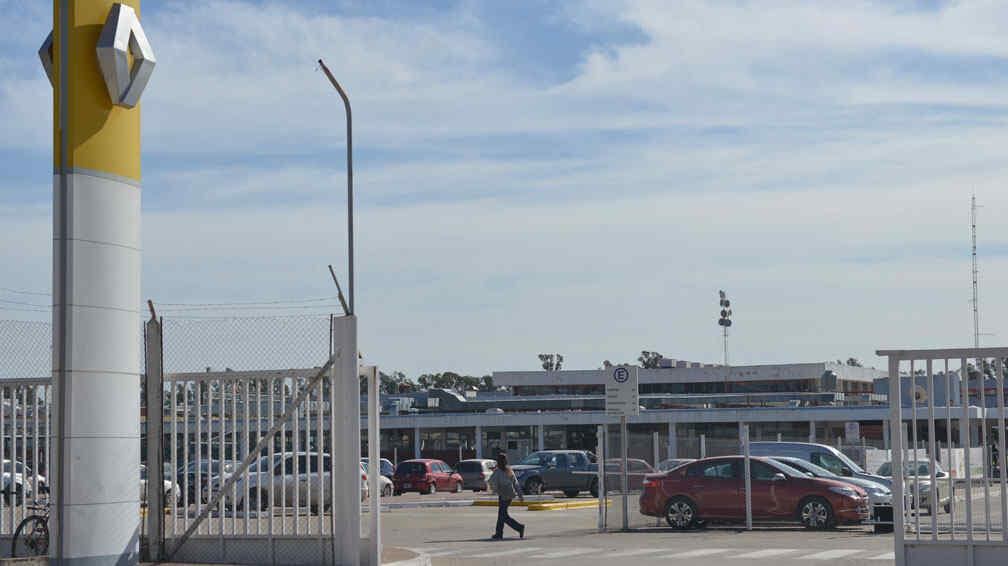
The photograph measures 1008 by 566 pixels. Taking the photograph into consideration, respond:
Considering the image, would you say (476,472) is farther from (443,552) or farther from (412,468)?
(443,552)

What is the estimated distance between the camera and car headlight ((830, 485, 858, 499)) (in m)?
26.7

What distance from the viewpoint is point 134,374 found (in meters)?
16.2

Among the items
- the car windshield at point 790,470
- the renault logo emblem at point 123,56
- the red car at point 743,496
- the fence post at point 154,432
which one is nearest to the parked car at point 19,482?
the fence post at point 154,432

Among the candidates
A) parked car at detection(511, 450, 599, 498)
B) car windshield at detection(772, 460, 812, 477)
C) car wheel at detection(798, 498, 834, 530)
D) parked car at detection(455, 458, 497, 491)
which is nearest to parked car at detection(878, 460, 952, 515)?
car wheel at detection(798, 498, 834, 530)

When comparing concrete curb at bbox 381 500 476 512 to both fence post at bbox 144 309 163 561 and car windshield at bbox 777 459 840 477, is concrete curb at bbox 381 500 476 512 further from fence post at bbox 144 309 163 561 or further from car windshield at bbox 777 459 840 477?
fence post at bbox 144 309 163 561

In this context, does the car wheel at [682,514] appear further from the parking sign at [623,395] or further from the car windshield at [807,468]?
the car windshield at [807,468]

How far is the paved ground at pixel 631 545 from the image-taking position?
2091cm

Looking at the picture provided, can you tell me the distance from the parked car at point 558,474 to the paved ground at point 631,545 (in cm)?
1596

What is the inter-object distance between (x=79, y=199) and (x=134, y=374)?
6.98 ft

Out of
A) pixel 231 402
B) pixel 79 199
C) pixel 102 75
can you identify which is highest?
pixel 102 75

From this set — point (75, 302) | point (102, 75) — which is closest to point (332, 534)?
point (75, 302)

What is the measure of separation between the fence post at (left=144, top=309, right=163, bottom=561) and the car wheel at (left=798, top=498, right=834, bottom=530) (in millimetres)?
13541

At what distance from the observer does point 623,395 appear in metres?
27.7

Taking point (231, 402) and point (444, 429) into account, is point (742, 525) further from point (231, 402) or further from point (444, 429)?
point (444, 429)
